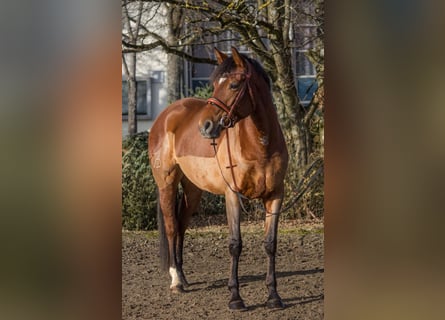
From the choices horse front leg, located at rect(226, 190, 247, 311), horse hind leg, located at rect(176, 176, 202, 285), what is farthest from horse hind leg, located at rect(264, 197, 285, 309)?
horse hind leg, located at rect(176, 176, 202, 285)

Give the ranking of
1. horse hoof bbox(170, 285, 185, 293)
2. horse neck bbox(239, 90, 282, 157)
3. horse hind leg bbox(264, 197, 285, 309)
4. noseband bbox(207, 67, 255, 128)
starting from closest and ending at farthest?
noseband bbox(207, 67, 255, 128) → horse neck bbox(239, 90, 282, 157) → horse hind leg bbox(264, 197, 285, 309) → horse hoof bbox(170, 285, 185, 293)

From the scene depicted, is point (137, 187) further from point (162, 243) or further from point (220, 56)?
point (220, 56)

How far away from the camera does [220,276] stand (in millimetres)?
3957

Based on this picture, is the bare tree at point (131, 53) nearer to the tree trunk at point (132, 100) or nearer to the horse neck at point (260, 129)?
the tree trunk at point (132, 100)

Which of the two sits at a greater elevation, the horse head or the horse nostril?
the horse head

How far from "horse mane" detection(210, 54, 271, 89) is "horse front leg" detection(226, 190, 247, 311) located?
638mm

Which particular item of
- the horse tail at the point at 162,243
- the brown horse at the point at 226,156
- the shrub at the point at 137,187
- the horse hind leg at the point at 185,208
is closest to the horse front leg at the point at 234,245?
the brown horse at the point at 226,156

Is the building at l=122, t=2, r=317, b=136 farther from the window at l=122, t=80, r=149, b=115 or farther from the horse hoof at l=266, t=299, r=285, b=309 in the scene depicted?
the horse hoof at l=266, t=299, r=285, b=309

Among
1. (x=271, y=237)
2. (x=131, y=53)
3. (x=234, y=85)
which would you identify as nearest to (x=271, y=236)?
(x=271, y=237)

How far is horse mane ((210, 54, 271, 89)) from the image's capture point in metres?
3.71

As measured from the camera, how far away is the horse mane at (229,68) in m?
3.71
